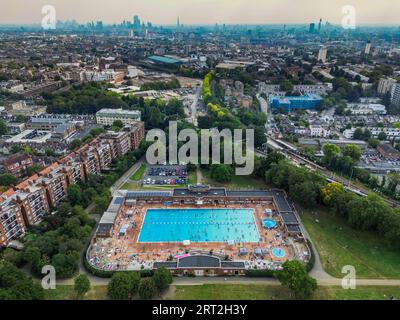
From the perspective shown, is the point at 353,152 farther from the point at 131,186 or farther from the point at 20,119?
the point at 20,119

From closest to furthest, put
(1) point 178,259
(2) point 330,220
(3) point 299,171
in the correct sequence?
(1) point 178,259 < (2) point 330,220 < (3) point 299,171

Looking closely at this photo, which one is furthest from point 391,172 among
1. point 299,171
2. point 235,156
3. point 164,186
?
point 164,186

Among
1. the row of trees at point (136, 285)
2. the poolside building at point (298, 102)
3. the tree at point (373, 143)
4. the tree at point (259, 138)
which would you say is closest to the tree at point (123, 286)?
the row of trees at point (136, 285)

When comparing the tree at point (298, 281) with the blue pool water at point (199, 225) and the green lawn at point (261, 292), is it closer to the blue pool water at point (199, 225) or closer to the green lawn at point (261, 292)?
the green lawn at point (261, 292)

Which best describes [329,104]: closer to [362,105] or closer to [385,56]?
[362,105]

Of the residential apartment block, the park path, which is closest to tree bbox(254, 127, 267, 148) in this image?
the park path
